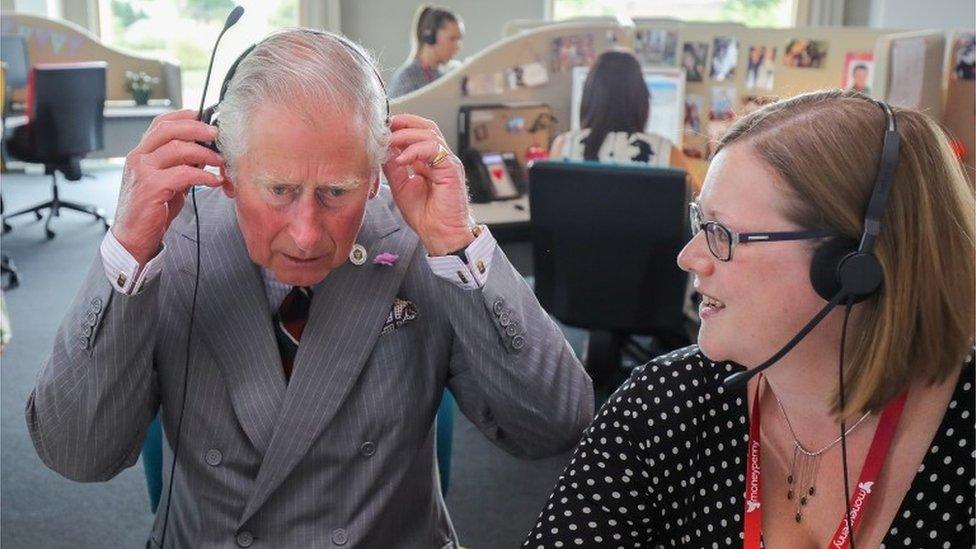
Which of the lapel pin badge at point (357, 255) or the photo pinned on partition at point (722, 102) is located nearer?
the lapel pin badge at point (357, 255)

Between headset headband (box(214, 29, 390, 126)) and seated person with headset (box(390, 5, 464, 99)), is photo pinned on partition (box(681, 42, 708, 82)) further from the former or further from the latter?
headset headband (box(214, 29, 390, 126))

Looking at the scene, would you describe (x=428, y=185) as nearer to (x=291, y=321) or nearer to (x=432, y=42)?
(x=291, y=321)

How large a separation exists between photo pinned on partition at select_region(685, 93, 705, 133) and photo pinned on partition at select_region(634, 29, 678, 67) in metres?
0.15

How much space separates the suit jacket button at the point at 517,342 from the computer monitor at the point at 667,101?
2.67 metres

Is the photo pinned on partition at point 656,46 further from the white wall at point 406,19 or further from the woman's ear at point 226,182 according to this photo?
the white wall at point 406,19

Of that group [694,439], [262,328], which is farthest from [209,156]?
[694,439]

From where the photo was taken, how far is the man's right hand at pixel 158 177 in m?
1.07

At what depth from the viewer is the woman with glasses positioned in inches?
35.7

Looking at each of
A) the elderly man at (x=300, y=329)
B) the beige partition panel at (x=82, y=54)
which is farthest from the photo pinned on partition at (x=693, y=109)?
the beige partition panel at (x=82, y=54)

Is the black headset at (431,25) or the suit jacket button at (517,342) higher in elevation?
the black headset at (431,25)

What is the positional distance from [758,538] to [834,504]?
8 centimetres

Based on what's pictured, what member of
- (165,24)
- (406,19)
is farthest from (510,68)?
(165,24)

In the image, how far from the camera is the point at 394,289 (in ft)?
4.00

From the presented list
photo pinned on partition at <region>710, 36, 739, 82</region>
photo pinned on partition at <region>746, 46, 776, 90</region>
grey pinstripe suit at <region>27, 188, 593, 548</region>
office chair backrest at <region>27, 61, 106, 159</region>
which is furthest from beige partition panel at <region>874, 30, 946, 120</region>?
office chair backrest at <region>27, 61, 106, 159</region>
